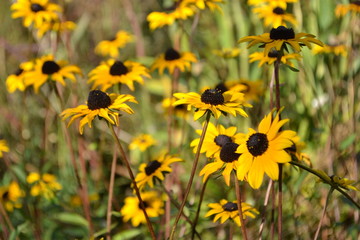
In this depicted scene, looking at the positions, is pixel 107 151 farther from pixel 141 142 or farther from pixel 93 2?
pixel 93 2

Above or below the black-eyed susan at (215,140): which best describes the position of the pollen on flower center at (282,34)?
above

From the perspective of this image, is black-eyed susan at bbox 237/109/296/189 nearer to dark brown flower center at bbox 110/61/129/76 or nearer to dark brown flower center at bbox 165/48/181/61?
dark brown flower center at bbox 110/61/129/76

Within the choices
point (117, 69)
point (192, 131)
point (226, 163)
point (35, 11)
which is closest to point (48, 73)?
point (117, 69)

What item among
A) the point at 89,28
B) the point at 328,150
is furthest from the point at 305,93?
the point at 89,28

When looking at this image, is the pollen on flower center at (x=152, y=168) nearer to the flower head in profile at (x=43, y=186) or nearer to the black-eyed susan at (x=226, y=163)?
the black-eyed susan at (x=226, y=163)

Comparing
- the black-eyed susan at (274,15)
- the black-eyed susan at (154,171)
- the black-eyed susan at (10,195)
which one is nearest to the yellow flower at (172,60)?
the black-eyed susan at (274,15)

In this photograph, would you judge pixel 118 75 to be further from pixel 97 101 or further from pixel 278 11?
pixel 278 11

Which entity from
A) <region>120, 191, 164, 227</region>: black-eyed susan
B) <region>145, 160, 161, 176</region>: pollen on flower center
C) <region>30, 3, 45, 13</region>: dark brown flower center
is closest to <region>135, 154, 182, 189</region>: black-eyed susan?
<region>145, 160, 161, 176</region>: pollen on flower center
